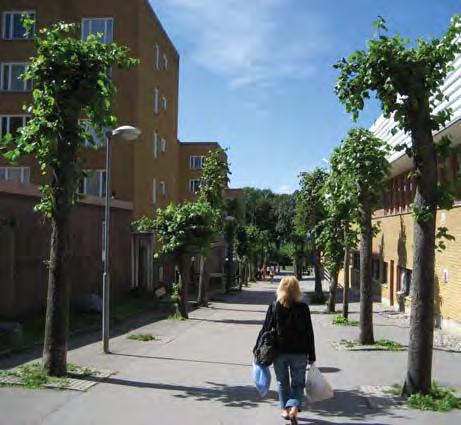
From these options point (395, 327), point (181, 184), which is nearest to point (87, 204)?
point (395, 327)

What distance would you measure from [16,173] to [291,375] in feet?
90.9

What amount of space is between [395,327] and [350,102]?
11.4 meters

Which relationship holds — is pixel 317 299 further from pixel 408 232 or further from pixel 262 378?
pixel 262 378

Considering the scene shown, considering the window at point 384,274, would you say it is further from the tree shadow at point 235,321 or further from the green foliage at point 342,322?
the tree shadow at point 235,321

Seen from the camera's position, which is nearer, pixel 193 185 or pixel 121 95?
pixel 121 95

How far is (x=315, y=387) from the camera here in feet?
24.7

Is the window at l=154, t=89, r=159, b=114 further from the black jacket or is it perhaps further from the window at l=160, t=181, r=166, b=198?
the black jacket

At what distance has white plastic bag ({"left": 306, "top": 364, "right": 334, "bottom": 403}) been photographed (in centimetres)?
752

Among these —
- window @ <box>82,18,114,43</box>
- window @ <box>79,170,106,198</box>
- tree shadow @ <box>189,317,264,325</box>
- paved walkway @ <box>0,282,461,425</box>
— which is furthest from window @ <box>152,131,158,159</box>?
paved walkway @ <box>0,282,461,425</box>

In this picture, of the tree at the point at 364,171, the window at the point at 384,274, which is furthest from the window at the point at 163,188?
the tree at the point at 364,171

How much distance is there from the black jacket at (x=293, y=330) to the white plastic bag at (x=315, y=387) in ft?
1.24

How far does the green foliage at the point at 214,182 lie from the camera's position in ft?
94.4

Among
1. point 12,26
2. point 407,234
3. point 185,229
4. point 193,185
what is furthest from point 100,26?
point 193,185

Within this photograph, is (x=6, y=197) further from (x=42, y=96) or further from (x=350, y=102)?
(x=350, y=102)
